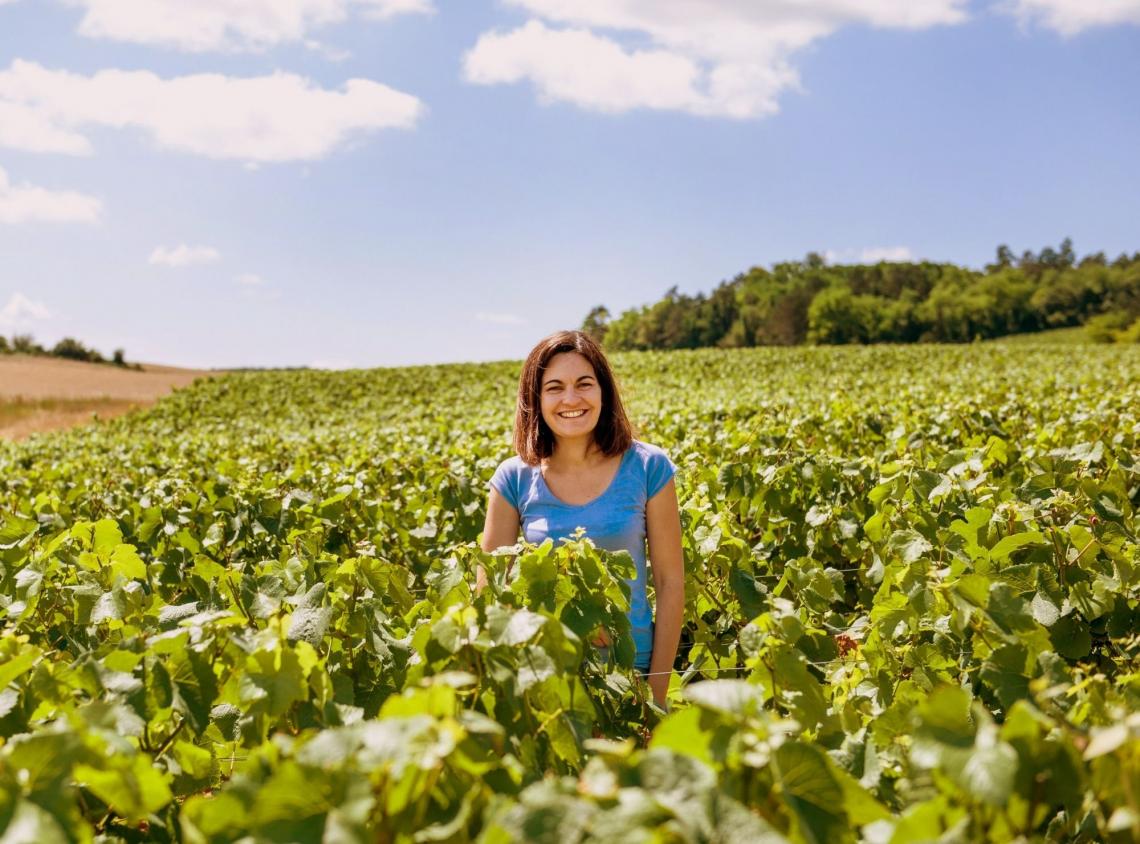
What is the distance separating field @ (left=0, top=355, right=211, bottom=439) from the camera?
2883cm

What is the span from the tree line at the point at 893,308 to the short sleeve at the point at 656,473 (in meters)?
65.5

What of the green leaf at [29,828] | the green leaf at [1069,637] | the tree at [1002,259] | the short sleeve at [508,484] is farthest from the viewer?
the tree at [1002,259]

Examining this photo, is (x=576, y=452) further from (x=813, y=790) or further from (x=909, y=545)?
(x=813, y=790)

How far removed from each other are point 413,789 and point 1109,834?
0.92m

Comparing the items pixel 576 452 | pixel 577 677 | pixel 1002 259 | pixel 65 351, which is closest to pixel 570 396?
pixel 576 452

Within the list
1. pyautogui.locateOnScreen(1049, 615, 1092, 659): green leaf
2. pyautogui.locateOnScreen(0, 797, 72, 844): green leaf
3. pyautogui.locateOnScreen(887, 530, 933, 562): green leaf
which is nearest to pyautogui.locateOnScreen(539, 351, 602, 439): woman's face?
pyautogui.locateOnScreen(887, 530, 933, 562): green leaf

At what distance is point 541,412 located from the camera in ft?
10.1

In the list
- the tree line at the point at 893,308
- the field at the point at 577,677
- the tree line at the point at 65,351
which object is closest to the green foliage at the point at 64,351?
the tree line at the point at 65,351

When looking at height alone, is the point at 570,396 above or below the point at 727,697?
above

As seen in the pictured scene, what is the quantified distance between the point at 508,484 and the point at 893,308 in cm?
8069

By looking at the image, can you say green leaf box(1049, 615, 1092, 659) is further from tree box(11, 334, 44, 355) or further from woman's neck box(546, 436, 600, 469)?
tree box(11, 334, 44, 355)

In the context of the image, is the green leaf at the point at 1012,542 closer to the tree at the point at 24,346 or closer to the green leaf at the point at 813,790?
the green leaf at the point at 813,790

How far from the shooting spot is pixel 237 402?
28.6 meters

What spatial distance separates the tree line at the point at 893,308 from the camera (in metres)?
74.4
